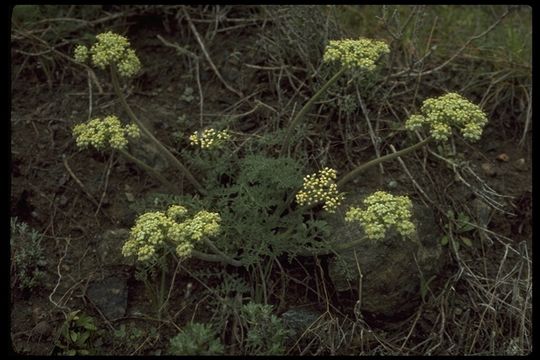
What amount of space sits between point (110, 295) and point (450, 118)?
8.59ft

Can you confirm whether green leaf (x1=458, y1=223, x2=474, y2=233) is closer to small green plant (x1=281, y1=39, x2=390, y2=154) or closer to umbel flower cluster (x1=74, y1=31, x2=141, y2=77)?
small green plant (x1=281, y1=39, x2=390, y2=154)

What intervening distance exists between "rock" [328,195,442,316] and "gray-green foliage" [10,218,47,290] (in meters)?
2.11

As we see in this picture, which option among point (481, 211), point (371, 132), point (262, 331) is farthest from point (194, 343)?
point (481, 211)

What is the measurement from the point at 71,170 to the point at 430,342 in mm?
3073

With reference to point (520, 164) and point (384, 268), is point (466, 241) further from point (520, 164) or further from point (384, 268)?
point (520, 164)

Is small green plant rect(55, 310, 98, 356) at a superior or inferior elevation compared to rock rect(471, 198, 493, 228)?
inferior

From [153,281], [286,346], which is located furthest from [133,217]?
[286,346]

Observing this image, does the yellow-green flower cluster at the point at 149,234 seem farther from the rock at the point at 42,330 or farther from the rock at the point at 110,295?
the rock at the point at 42,330

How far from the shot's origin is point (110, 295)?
4.55 metres

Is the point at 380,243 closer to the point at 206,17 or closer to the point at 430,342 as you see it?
the point at 430,342

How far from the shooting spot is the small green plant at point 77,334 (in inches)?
168

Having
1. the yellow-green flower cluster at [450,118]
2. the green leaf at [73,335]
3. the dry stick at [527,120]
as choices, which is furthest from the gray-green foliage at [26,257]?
the dry stick at [527,120]

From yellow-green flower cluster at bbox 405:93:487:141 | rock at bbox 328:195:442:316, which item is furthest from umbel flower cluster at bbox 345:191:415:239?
rock at bbox 328:195:442:316

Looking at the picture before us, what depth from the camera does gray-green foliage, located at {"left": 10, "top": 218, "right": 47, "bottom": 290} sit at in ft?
15.0
